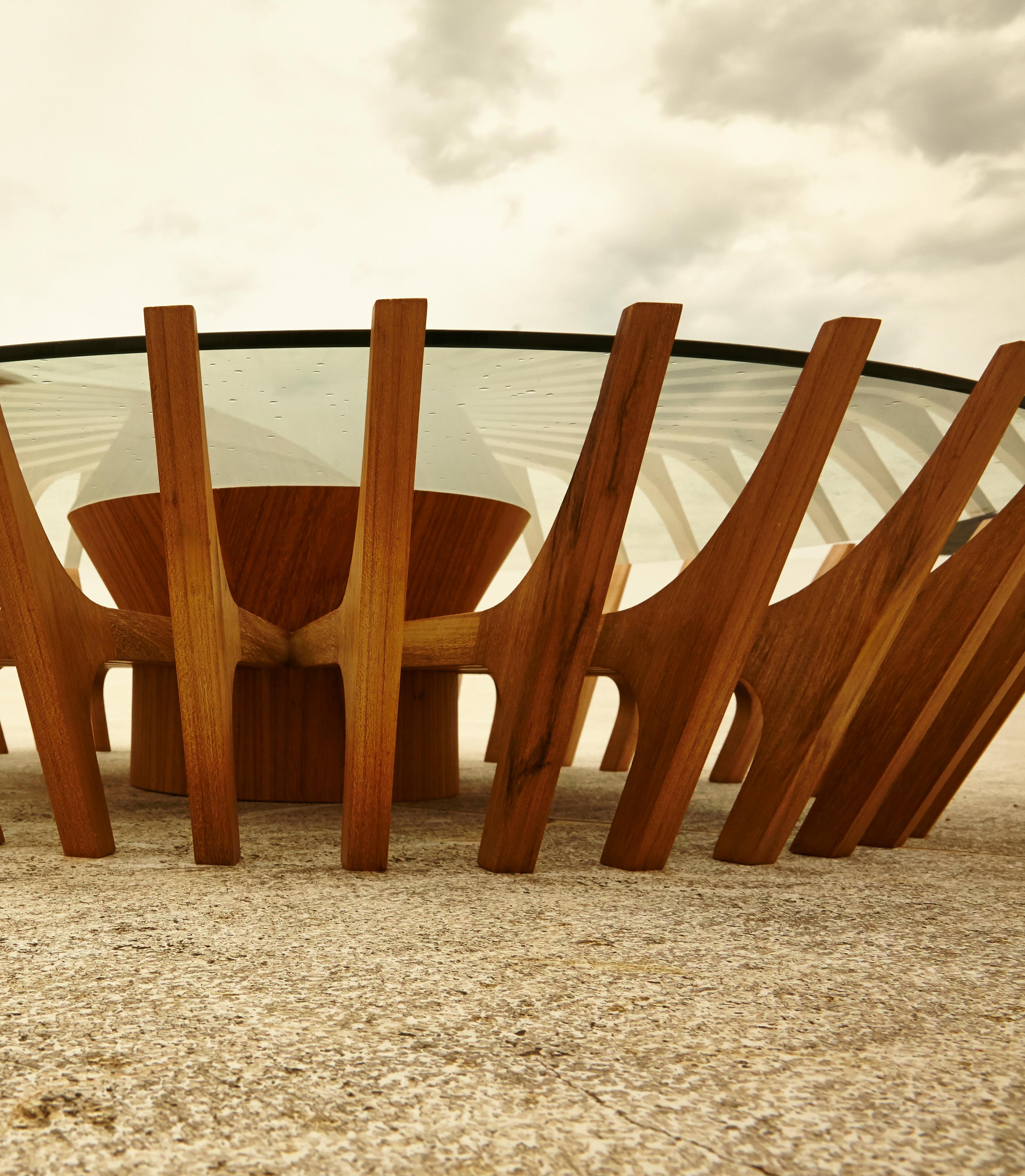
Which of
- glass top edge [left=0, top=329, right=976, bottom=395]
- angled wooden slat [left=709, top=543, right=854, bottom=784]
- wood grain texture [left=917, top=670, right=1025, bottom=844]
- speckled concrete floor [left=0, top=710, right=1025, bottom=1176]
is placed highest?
glass top edge [left=0, top=329, right=976, bottom=395]

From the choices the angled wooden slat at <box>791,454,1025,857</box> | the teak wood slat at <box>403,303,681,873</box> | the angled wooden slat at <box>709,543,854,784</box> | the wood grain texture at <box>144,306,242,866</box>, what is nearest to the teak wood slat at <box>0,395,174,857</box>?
the wood grain texture at <box>144,306,242,866</box>

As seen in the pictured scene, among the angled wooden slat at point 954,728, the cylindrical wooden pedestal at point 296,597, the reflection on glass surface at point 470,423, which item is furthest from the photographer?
the cylindrical wooden pedestal at point 296,597

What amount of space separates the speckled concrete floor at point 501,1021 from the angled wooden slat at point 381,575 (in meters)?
0.11

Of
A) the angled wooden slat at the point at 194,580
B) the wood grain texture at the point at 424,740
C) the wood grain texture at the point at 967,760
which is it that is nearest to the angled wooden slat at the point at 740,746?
the wood grain texture at the point at 967,760

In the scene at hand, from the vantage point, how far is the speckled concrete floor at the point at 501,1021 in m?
0.53

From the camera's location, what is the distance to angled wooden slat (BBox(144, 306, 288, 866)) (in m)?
1.23

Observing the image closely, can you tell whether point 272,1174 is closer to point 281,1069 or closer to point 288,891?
point 281,1069

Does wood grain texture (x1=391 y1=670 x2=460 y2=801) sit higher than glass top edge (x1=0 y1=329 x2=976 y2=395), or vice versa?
glass top edge (x1=0 y1=329 x2=976 y2=395)

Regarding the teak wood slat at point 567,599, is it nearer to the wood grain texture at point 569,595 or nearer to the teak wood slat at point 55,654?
the wood grain texture at point 569,595

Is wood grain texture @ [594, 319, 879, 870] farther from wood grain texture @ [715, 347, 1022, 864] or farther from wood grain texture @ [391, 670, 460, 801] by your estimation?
wood grain texture @ [391, 670, 460, 801]

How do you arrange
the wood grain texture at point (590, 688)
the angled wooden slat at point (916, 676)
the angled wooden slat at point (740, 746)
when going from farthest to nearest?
1. the wood grain texture at point (590, 688)
2. the angled wooden slat at point (740, 746)
3. the angled wooden slat at point (916, 676)

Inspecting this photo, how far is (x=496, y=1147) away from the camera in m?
0.53

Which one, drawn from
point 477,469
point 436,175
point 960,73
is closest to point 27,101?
point 436,175

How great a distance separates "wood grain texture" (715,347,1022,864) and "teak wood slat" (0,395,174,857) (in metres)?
1.12
